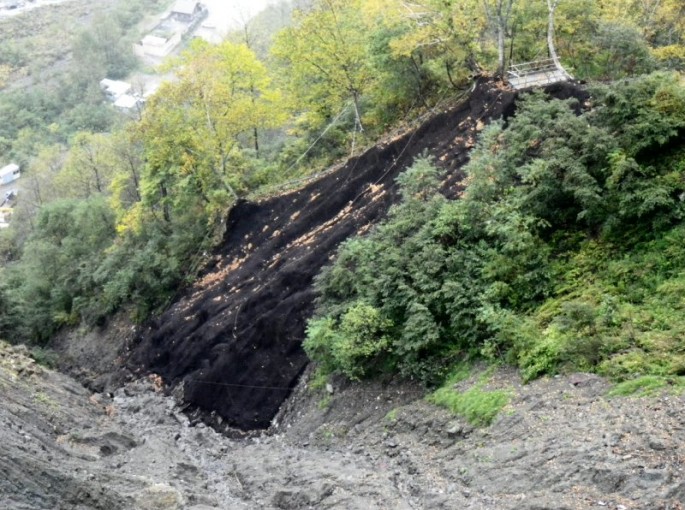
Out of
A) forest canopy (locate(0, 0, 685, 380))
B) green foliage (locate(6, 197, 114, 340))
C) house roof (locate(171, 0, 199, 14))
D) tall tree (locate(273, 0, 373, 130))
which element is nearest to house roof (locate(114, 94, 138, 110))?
forest canopy (locate(0, 0, 685, 380))

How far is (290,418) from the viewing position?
18047 millimetres

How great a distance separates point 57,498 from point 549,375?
30.1 ft

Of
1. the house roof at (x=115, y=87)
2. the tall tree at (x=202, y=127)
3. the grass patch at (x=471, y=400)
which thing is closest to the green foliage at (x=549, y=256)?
the grass patch at (x=471, y=400)

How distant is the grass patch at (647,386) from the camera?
10461mm

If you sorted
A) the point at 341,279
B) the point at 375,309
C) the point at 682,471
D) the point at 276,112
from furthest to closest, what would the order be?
the point at 276,112, the point at 341,279, the point at 375,309, the point at 682,471

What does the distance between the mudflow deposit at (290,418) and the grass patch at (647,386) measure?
0.19 metres

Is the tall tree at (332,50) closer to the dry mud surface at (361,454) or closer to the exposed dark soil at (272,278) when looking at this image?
the exposed dark soil at (272,278)

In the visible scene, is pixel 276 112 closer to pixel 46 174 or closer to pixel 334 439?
pixel 334 439

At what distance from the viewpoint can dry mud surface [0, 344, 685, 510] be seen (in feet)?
32.1

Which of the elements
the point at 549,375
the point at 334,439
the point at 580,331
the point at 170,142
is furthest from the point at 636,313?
the point at 170,142

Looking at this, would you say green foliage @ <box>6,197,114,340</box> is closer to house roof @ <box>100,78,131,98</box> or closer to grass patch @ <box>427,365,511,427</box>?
grass patch @ <box>427,365,511,427</box>

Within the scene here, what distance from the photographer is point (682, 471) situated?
354 inches

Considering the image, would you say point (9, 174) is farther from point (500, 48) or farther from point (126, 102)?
point (500, 48)

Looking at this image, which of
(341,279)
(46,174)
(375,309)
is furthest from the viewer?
(46,174)
